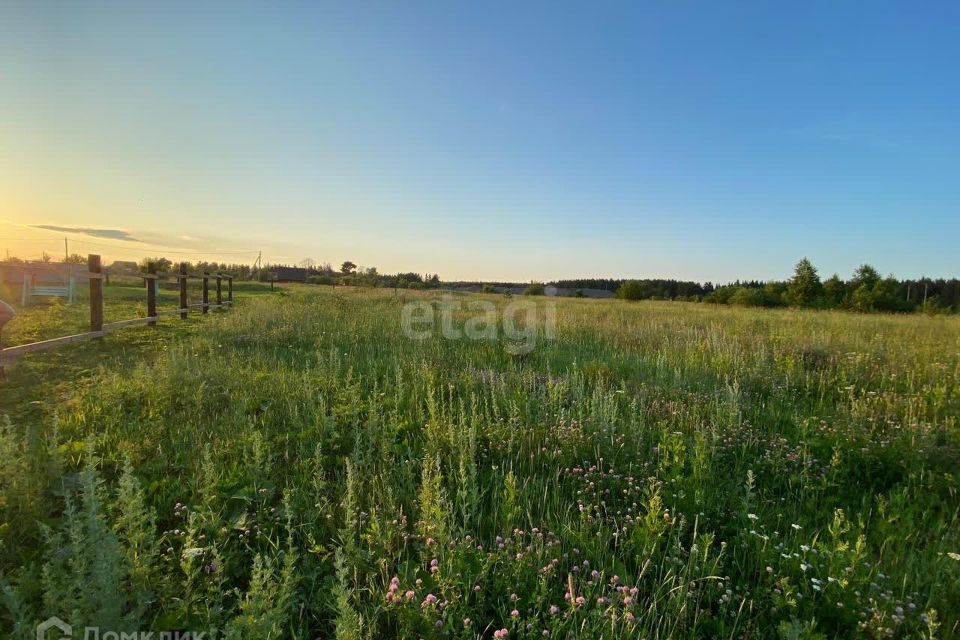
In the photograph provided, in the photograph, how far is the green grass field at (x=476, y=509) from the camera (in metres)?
1.87

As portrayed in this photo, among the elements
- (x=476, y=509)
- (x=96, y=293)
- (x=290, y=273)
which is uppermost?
(x=290, y=273)

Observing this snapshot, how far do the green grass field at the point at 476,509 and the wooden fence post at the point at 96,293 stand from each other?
3246 mm

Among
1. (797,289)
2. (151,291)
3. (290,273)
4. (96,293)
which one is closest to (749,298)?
(797,289)

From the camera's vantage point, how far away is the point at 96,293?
8.75m

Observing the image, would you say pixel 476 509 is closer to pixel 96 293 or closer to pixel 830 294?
pixel 96 293

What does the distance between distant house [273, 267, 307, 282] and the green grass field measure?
73.2 m

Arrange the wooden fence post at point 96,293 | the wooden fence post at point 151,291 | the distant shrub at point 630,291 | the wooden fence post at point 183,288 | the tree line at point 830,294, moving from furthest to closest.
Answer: the distant shrub at point 630,291
the tree line at point 830,294
the wooden fence post at point 183,288
the wooden fence post at point 151,291
the wooden fence post at point 96,293

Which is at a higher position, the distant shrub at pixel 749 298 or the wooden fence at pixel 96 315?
the distant shrub at pixel 749 298

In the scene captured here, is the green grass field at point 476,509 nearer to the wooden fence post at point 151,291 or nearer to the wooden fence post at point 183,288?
the wooden fence post at point 151,291

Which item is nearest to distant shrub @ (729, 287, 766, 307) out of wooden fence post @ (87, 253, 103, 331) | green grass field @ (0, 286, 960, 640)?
green grass field @ (0, 286, 960, 640)

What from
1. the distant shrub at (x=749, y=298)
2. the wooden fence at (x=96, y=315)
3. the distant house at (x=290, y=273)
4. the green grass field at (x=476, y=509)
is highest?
the distant house at (x=290, y=273)

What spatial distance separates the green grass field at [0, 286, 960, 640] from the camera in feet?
6.13

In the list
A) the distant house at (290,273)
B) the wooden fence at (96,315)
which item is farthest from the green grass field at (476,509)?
the distant house at (290,273)

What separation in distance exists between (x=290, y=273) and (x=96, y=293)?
242 ft
